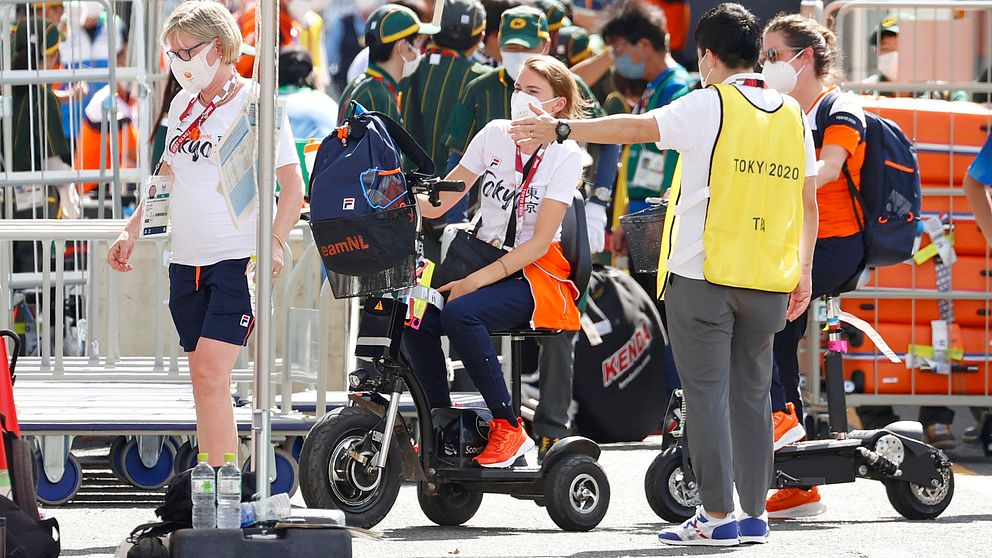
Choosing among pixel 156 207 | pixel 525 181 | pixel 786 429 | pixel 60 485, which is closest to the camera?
pixel 156 207

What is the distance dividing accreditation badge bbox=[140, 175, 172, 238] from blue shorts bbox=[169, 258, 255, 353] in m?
0.15

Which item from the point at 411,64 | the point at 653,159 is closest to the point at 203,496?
the point at 411,64

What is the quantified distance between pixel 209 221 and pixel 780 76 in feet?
7.43

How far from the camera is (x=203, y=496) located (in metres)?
5.31

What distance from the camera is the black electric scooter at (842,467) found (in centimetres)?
736

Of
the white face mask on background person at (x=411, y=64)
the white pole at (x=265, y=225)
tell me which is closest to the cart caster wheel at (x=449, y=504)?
the white pole at (x=265, y=225)

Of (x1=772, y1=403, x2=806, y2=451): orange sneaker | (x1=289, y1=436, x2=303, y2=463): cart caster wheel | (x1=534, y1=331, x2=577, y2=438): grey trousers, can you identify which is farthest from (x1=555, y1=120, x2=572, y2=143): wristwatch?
(x1=534, y1=331, x2=577, y2=438): grey trousers

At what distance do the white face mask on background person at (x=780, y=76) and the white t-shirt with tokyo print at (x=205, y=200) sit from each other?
6.18 ft

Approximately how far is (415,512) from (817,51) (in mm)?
2568

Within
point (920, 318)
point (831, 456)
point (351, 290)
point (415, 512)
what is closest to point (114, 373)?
point (415, 512)

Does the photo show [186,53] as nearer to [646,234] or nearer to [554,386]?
[646,234]

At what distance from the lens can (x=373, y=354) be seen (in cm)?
696

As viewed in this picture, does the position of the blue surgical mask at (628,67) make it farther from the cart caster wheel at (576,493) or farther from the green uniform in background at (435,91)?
the cart caster wheel at (576,493)

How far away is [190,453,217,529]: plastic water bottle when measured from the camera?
5293mm
